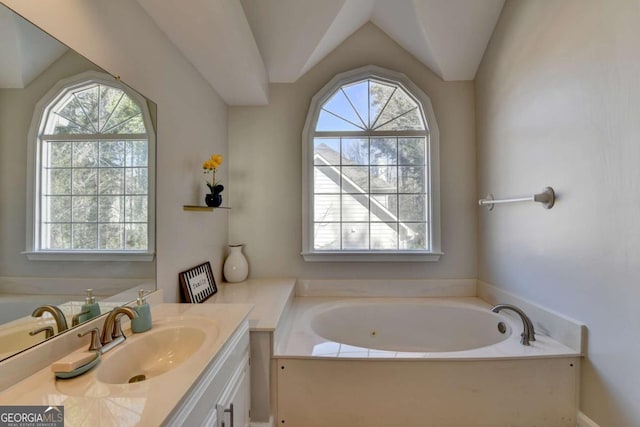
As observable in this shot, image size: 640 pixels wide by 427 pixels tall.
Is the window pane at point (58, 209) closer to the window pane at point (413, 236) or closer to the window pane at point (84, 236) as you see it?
the window pane at point (84, 236)

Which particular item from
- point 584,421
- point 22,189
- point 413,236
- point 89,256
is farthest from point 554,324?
point 22,189

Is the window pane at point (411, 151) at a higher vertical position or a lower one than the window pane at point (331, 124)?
lower

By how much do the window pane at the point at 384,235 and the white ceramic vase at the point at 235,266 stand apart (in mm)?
1131

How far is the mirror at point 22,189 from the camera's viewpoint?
2.38 ft

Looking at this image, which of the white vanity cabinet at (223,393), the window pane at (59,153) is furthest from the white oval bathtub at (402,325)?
the window pane at (59,153)

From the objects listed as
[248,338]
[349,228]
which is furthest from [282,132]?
[248,338]

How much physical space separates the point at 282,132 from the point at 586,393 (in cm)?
256

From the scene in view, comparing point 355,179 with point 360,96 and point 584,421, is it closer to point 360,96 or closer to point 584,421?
point 360,96

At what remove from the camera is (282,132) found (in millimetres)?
2418

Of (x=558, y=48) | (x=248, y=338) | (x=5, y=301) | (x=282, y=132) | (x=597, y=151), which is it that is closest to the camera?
(x=5, y=301)

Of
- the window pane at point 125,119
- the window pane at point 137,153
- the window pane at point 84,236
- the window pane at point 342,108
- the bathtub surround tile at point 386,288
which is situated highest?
the window pane at point 342,108

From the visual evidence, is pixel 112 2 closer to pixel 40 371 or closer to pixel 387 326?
pixel 40 371

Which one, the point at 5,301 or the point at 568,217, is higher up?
the point at 568,217

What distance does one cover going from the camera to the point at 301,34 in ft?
6.73
